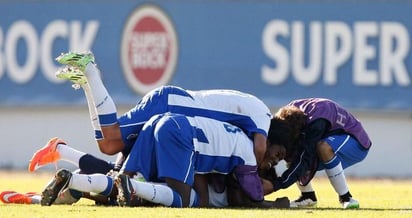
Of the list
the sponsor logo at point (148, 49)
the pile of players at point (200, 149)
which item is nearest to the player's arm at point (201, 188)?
the pile of players at point (200, 149)

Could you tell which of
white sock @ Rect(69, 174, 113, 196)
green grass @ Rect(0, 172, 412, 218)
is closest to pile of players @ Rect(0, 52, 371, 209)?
white sock @ Rect(69, 174, 113, 196)

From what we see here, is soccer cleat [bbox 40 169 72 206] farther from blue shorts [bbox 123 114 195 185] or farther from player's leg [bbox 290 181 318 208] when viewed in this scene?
player's leg [bbox 290 181 318 208]

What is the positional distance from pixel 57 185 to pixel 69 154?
1863mm

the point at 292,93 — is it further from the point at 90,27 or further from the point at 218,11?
the point at 90,27

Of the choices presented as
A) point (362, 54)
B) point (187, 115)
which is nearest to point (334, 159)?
→ point (187, 115)

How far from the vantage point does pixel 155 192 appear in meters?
11.0

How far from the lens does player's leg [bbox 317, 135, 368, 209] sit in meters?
12.2

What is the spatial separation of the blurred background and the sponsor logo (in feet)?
0.06

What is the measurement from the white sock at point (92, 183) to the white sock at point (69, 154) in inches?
46.8

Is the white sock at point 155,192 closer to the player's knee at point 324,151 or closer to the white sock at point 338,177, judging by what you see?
the player's knee at point 324,151

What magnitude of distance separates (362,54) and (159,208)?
11.0m

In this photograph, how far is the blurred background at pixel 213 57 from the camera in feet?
70.6

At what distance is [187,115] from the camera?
11867 millimetres

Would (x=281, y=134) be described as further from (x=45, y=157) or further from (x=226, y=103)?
(x=45, y=157)
